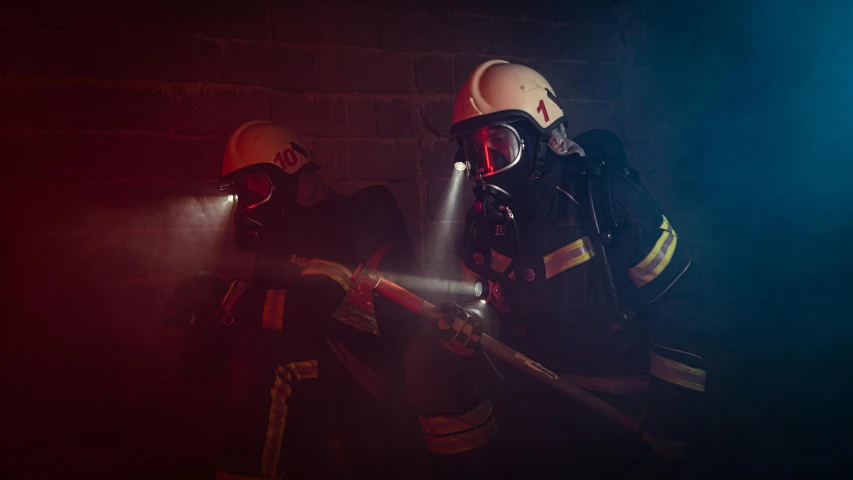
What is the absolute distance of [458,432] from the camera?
7.65 feet

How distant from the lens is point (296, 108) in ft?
11.4

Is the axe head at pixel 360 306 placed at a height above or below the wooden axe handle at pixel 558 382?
above

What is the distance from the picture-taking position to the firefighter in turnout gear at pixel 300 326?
8.88 ft

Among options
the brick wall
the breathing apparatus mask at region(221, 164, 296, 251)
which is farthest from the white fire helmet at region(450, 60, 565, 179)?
the breathing apparatus mask at region(221, 164, 296, 251)

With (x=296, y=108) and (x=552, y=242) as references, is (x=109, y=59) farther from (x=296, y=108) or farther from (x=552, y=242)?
(x=552, y=242)

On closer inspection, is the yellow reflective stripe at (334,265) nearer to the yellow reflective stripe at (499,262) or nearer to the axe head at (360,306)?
the axe head at (360,306)

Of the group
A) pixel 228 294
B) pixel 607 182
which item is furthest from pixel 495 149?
pixel 228 294

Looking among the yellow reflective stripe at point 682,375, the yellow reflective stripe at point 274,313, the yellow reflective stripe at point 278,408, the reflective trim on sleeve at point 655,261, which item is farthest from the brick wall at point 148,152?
the yellow reflective stripe at point 682,375

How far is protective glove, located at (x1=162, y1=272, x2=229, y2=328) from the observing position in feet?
9.64

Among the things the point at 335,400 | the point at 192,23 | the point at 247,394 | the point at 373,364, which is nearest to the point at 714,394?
the point at 373,364

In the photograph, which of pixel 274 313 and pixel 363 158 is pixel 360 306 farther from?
pixel 363 158

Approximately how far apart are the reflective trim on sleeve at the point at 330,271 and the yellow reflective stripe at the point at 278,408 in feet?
Answer: 1.88

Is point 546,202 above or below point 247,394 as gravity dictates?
above

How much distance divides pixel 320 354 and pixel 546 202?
172 cm
